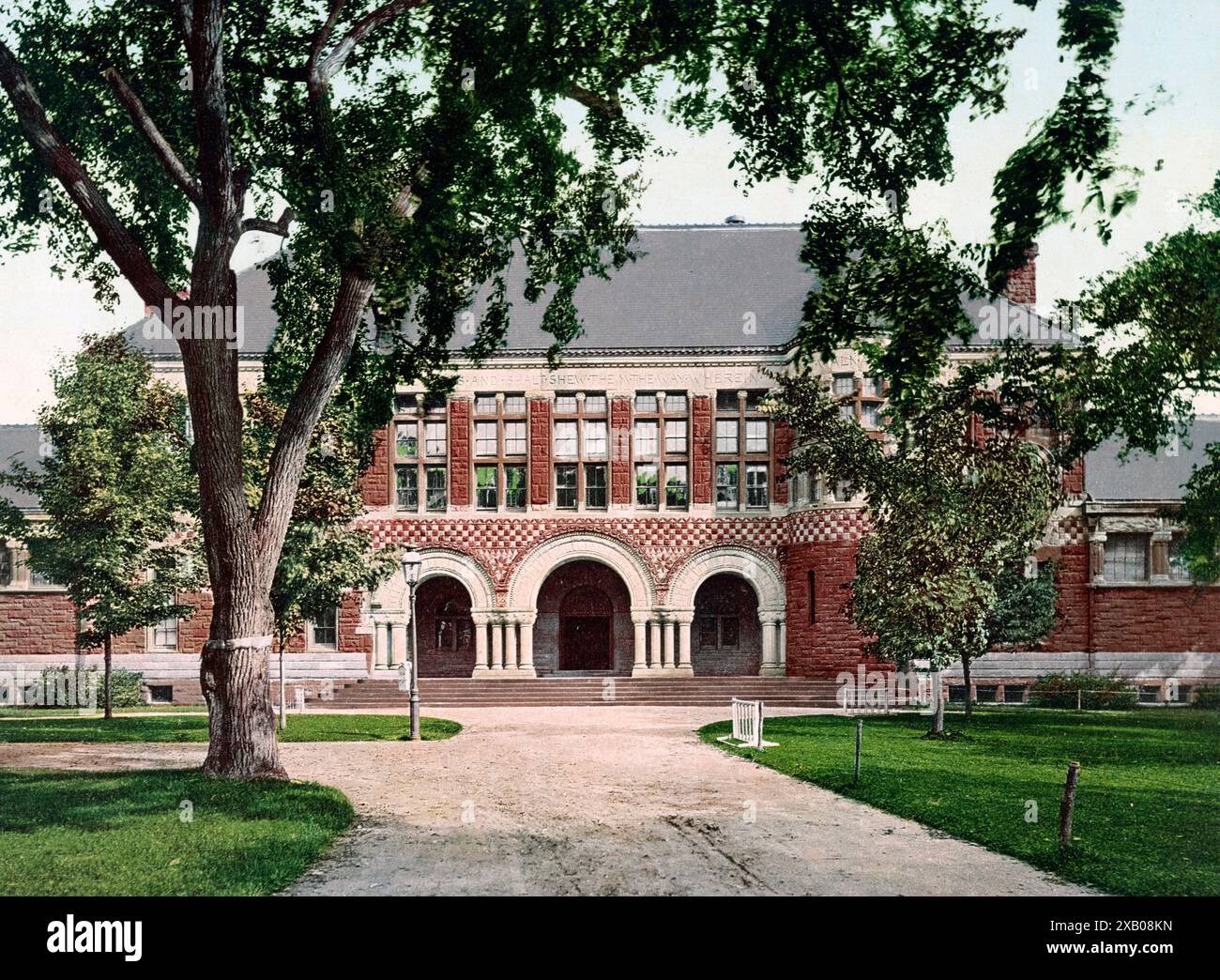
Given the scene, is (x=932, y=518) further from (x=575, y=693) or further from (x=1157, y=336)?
(x=575, y=693)

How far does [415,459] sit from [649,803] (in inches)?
630

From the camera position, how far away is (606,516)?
28609 millimetres

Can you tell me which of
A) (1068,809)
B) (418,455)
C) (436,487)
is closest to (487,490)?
(436,487)

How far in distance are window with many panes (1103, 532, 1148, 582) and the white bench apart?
5.36m

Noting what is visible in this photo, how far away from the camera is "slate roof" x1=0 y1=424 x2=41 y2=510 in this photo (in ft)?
65.6

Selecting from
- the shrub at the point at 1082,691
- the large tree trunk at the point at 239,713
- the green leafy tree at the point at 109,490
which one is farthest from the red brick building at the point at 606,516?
the large tree trunk at the point at 239,713

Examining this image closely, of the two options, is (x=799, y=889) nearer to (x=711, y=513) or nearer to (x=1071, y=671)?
(x=1071, y=671)

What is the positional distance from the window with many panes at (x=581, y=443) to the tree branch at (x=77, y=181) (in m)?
15.9

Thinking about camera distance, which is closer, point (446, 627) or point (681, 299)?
point (681, 299)

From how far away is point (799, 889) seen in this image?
869 cm

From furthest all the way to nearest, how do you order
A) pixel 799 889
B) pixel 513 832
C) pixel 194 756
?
1. pixel 194 756
2. pixel 513 832
3. pixel 799 889

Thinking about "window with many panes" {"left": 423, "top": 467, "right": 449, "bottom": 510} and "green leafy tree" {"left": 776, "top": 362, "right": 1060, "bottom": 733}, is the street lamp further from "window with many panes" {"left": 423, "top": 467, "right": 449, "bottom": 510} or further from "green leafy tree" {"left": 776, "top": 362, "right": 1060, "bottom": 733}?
"window with many panes" {"left": 423, "top": 467, "right": 449, "bottom": 510}

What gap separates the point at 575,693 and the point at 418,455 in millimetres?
7539

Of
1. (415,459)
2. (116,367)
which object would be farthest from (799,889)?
(415,459)
